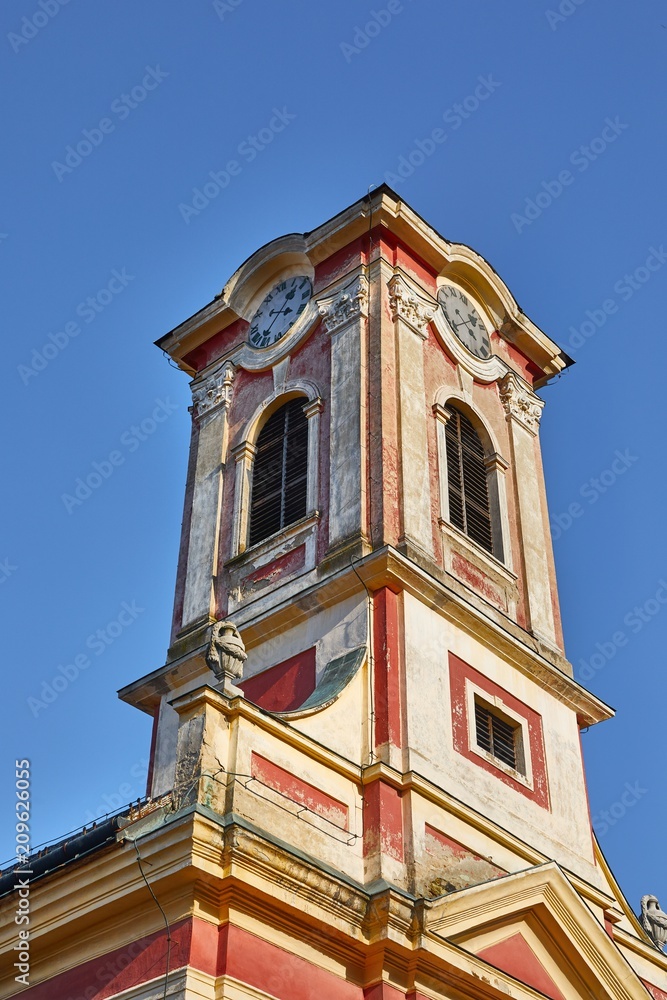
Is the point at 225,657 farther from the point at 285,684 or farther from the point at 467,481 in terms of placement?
the point at 467,481

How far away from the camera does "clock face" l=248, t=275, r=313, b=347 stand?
24359mm

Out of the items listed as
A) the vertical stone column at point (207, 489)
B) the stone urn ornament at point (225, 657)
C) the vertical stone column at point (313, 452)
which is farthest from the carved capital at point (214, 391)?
the stone urn ornament at point (225, 657)

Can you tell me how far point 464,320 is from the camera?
24.9 m

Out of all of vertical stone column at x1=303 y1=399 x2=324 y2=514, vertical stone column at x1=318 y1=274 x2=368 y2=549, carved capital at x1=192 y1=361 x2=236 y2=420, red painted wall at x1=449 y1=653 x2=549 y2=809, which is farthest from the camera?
carved capital at x1=192 y1=361 x2=236 y2=420

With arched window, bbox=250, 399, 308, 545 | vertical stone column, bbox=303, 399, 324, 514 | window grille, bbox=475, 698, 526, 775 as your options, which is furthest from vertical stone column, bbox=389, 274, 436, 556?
window grille, bbox=475, 698, 526, 775

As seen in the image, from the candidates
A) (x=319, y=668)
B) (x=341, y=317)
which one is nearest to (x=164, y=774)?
(x=319, y=668)

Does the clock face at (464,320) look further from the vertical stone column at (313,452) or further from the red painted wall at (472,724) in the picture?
the red painted wall at (472,724)

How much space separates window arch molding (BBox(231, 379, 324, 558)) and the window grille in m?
3.85

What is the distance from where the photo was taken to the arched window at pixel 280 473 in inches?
875

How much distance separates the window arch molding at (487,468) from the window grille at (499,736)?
9.79 feet

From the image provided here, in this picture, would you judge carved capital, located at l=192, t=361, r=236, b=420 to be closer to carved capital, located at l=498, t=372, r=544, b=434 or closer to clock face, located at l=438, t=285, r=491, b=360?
clock face, located at l=438, t=285, r=491, b=360

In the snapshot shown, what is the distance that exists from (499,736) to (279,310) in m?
8.45

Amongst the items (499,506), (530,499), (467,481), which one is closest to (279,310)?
(467,481)

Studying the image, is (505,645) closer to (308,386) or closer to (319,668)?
(319,668)
